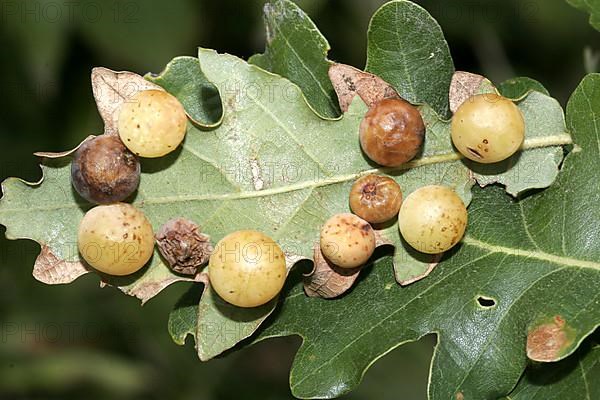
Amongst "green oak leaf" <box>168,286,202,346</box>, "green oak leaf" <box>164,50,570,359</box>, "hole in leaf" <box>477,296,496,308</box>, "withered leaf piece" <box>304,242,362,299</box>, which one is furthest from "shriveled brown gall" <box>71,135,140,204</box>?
"hole in leaf" <box>477,296,496,308</box>

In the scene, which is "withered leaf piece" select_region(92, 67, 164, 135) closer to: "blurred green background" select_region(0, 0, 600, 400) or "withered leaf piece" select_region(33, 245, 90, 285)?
"withered leaf piece" select_region(33, 245, 90, 285)

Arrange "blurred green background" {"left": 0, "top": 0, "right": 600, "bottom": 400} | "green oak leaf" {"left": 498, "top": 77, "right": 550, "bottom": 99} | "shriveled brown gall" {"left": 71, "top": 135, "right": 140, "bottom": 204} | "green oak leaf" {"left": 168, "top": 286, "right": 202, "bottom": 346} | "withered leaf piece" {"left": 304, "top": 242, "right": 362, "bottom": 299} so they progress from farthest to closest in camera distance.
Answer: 1. "blurred green background" {"left": 0, "top": 0, "right": 600, "bottom": 400}
2. "green oak leaf" {"left": 498, "top": 77, "right": 550, "bottom": 99}
3. "green oak leaf" {"left": 168, "top": 286, "right": 202, "bottom": 346}
4. "withered leaf piece" {"left": 304, "top": 242, "right": 362, "bottom": 299}
5. "shriveled brown gall" {"left": 71, "top": 135, "right": 140, "bottom": 204}

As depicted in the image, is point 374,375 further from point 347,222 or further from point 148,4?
point 347,222

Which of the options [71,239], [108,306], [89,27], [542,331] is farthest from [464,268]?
[108,306]

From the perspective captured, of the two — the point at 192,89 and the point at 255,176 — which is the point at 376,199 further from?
the point at 192,89

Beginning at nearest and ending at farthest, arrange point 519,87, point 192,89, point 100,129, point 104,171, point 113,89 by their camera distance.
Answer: point 104,171 < point 113,89 < point 192,89 < point 519,87 < point 100,129

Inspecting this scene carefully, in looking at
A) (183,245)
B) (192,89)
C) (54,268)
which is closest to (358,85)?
(192,89)
